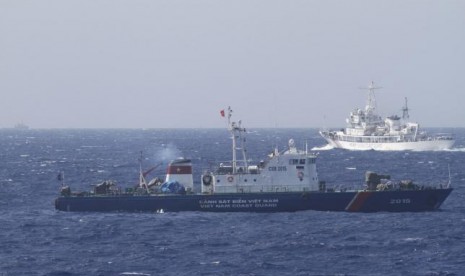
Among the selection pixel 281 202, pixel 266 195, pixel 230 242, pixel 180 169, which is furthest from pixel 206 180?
pixel 230 242

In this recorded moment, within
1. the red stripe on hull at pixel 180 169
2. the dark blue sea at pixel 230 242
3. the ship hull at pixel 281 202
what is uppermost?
the red stripe on hull at pixel 180 169

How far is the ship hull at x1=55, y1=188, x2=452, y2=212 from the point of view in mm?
74000

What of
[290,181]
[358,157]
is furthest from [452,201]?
[358,157]

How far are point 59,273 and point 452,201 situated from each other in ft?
156

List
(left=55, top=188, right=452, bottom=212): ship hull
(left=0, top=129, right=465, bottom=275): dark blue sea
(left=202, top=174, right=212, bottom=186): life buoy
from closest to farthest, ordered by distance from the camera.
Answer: (left=0, top=129, right=465, bottom=275): dark blue sea → (left=55, top=188, right=452, bottom=212): ship hull → (left=202, top=174, right=212, bottom=186): life buoy

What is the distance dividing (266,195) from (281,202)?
1407mm

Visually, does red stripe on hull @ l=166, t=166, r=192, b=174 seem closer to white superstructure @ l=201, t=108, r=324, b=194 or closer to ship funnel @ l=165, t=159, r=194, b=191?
ship funnel @ l=165, t=159, r=194, b=191

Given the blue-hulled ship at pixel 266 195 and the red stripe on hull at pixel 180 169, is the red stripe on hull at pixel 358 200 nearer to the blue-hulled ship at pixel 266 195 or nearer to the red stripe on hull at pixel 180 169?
the blue-hulled ship at pixel 266 195

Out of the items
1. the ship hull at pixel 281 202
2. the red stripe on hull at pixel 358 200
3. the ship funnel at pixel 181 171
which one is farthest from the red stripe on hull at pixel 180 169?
the red stripe on hull at pixel 358 200

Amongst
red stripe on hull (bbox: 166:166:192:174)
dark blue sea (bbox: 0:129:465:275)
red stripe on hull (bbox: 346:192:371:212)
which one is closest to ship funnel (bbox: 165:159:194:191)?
red stripe on hull (bbox: 166:166:192:174)

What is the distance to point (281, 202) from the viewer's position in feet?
243

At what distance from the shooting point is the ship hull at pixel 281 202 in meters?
74.0

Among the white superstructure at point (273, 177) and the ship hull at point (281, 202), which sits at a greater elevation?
the white superstructure at point (273, 177)

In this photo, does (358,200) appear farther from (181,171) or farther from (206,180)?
(181,171)
